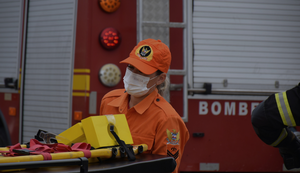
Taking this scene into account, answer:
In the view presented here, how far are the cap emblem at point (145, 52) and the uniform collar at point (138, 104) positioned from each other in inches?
10.8

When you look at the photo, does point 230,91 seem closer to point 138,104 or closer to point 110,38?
point 110,38

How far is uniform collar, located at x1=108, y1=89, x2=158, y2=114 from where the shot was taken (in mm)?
2072

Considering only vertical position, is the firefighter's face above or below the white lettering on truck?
above

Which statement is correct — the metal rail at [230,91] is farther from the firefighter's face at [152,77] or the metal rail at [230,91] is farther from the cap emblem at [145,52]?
the cap emblem at [145,52]

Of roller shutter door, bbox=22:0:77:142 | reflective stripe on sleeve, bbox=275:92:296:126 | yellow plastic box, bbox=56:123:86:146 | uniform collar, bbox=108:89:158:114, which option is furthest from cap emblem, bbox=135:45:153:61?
roller shutter door, bbox=22:0:77:142

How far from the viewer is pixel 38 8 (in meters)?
3.73

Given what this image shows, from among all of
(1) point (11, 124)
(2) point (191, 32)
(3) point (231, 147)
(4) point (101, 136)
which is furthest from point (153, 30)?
(1) point (11, 124)

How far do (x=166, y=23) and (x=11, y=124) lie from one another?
2309mm

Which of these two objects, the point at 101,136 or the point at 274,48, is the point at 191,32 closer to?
the point at 274,48

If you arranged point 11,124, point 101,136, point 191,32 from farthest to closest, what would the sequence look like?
point 11,124, point 191,32, point 101,136

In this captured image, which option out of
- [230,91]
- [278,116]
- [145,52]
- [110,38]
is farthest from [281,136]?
[110,38]

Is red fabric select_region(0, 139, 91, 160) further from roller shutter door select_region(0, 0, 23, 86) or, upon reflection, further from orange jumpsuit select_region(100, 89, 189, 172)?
roller shutter door select_region(0, 0, 23, 86)

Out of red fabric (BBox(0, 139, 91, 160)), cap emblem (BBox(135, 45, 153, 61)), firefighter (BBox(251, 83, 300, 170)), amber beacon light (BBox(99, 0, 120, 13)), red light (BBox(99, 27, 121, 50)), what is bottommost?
red fabric (BBox(0, 139, 91, 160))

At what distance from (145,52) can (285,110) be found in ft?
2.94
